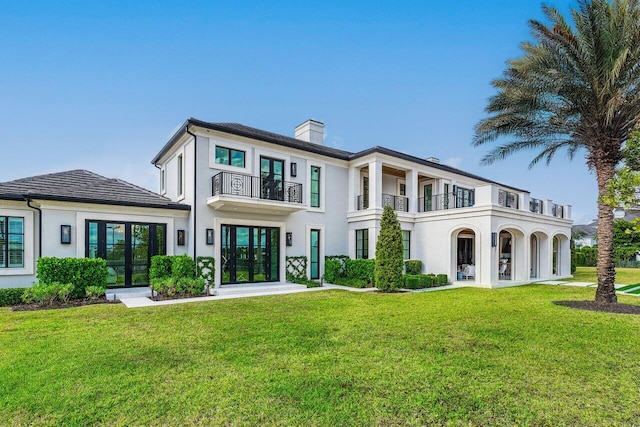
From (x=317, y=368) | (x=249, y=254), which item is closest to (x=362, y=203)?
(x=249, y=254)

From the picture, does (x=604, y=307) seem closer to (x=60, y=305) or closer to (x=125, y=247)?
(x=60, y=305)

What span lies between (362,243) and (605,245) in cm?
951

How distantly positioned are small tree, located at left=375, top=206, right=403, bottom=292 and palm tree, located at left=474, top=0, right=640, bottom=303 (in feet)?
18.1

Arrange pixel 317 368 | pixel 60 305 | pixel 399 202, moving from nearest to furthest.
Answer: pixel 317 368, pixel 60 305, pixel 399 202

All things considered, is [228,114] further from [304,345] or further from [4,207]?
[304,345]

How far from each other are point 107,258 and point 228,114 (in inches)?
424

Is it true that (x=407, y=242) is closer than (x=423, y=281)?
No

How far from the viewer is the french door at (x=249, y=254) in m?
13.6

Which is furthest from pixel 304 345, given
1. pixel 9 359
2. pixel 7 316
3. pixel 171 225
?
pixel 171 225

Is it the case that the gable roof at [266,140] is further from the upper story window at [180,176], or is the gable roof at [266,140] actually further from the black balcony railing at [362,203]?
the black balcony railing at [362,203]

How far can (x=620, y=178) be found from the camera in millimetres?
7801

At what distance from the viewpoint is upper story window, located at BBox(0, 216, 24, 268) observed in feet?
36.2

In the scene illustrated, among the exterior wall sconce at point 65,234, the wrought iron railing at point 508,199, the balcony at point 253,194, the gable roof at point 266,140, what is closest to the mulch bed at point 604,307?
the wrought iron railing at point 508,199

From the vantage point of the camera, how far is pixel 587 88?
33.8 ft
